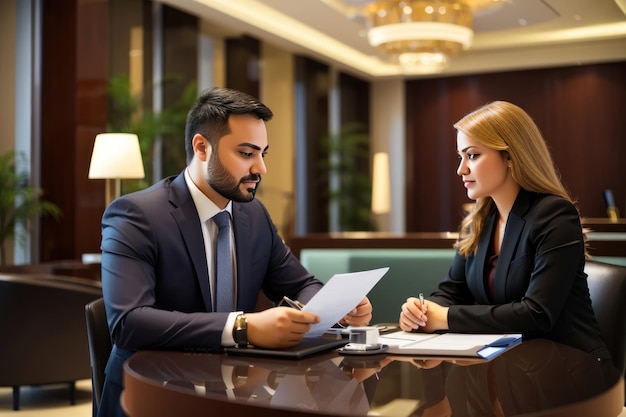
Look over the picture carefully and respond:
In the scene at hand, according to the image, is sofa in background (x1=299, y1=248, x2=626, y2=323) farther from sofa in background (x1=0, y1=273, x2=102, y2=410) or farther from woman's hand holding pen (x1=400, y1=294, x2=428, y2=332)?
sofa in background (x1=0, y1=273, x2=102, y2=410)

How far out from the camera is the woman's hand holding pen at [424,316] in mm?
2518

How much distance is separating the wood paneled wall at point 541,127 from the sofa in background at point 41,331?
30.7 ft

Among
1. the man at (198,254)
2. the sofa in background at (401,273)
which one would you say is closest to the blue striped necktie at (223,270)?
the man at (198,254)

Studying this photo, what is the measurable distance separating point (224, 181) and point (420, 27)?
308 inches

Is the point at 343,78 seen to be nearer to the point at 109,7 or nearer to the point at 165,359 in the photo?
the point at 109,7

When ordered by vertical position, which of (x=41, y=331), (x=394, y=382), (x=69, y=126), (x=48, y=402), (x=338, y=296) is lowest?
(x=48, y=402)

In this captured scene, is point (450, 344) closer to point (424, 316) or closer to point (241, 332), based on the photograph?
point (424, 316)

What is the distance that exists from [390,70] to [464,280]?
1168 cm

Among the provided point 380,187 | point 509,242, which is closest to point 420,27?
point 380,187

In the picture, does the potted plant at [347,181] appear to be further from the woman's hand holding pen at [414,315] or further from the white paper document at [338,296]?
the white paper document at [338,296]

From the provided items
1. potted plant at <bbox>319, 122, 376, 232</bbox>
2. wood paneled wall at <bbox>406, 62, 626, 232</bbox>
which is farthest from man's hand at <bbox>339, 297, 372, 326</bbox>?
wood paneled wall at <bbox>406, 62, 626, 232</bbox>

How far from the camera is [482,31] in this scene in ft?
39.4

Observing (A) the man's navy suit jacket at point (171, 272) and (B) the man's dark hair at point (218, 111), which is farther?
(B) the man's dark hair at point (218, 111)

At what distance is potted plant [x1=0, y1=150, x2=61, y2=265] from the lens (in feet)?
23.6
